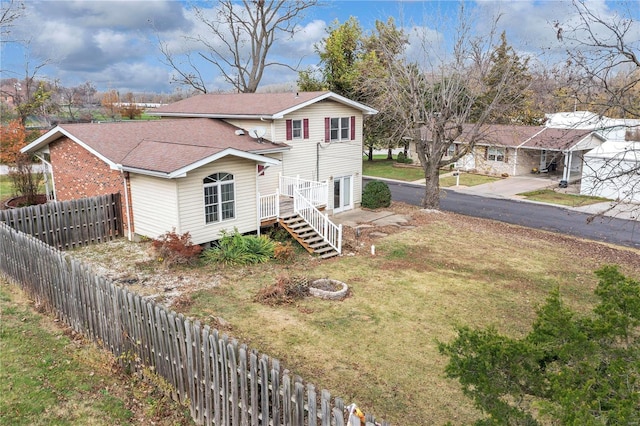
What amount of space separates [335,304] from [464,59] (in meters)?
15.4

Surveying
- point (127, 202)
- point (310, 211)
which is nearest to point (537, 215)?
point (310, 211)

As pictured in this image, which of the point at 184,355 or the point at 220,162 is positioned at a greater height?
the point at 220,162

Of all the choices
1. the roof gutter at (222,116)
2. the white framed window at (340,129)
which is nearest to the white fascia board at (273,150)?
the roof gutter at (222,116)

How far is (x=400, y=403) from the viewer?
7.94m

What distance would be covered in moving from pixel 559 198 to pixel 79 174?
28672mm

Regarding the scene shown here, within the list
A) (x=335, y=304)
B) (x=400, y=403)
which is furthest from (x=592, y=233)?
(x=400, y=403)

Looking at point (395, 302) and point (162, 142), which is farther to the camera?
point (162, 142)

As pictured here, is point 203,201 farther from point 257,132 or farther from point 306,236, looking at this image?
point 257,132

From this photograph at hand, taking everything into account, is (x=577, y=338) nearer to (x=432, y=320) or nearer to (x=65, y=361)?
(x=432, y=320)

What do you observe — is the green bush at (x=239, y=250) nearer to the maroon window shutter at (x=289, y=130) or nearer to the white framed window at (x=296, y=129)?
the maroon window shutter at (x=289, y=130)

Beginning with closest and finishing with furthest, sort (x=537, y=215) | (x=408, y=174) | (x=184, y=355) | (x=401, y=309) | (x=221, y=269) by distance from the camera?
(x=184, y=355)
(x=401, y=309)
(x=221, y=269)
(x=537, y=215)
(x=408, y=174)

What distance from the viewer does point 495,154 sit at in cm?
4153

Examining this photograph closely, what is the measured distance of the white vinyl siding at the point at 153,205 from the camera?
1488cm

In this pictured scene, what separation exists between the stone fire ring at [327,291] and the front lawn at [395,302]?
301 mm
